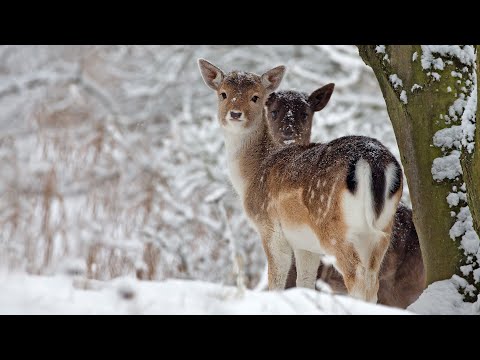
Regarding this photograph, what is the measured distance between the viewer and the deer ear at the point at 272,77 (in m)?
5.96

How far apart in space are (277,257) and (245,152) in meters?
1.07

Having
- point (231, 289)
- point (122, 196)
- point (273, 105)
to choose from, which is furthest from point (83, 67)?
point (231, 289)

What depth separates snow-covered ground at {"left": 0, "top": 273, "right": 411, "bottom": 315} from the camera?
2674mm

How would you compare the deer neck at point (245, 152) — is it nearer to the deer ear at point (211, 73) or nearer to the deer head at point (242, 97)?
the deer head at point (242, 97)

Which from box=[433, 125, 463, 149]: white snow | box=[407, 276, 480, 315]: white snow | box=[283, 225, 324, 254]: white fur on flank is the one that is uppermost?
box=[433, 125, 463, 149]: white snow

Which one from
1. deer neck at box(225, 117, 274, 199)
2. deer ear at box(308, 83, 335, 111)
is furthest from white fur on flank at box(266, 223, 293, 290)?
deer ear at box(308, 83, 335, 111)

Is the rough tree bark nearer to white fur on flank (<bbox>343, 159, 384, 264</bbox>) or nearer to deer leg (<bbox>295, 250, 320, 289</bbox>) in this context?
white fur on flank (<bbox>343, 159, 384, 264</bbox>)

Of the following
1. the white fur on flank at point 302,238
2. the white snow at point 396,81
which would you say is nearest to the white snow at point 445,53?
the white snow at point 396,81

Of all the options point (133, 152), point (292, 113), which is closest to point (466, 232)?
point (292, 113)

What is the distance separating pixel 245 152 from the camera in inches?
226

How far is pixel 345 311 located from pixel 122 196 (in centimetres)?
828

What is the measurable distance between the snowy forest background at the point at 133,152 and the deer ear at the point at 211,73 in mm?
1791

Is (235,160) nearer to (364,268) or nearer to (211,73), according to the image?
(211,73)

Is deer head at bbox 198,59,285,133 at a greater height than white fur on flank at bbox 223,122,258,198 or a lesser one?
greater
